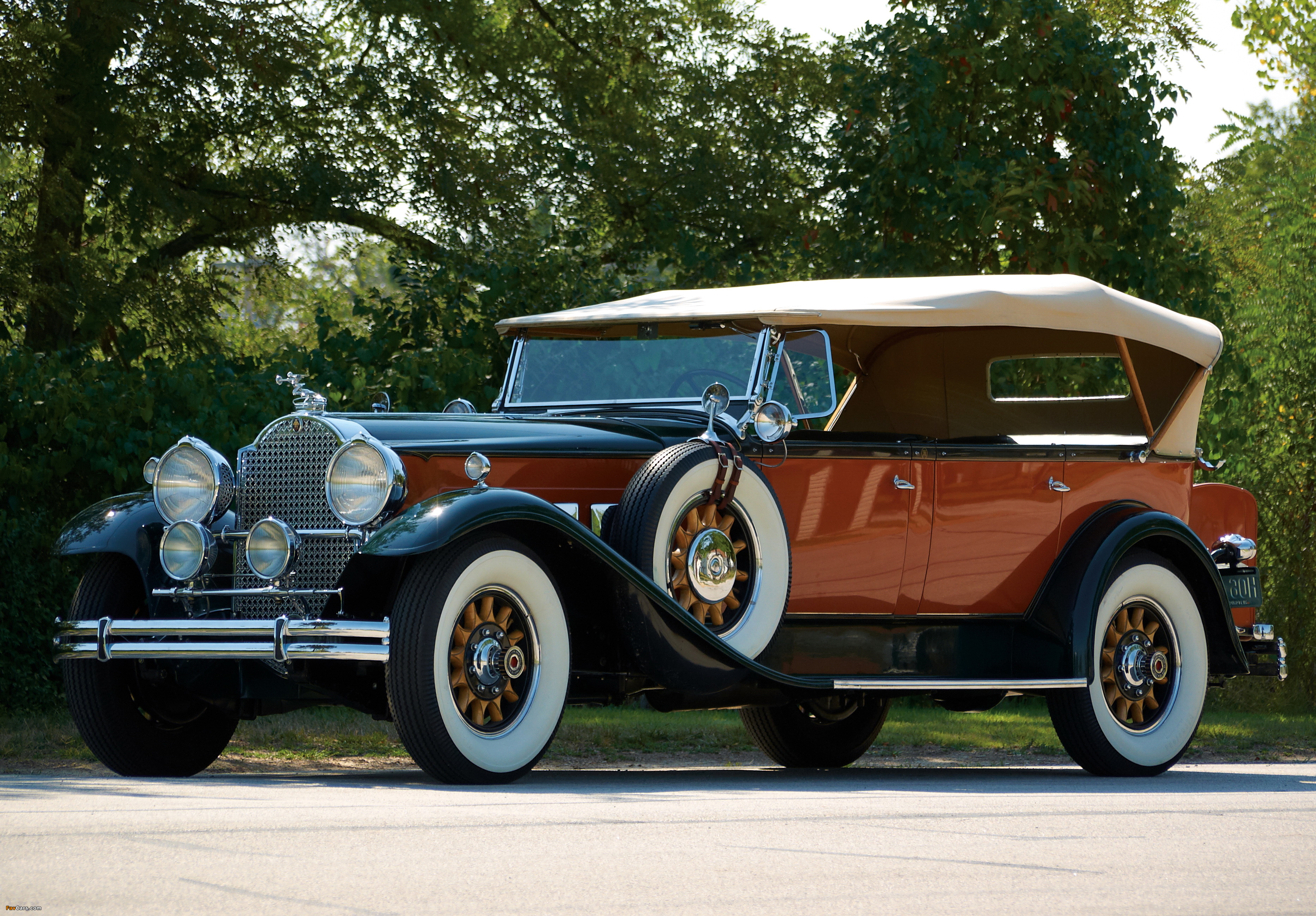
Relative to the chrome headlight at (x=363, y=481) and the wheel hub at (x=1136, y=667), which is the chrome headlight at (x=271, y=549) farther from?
the wheel hub at (x=1136, y=667)

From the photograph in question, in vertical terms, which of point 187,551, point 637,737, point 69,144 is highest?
point 69,144

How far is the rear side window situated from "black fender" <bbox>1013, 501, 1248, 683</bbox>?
15.1ft

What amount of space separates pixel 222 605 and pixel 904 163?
25.9 ft

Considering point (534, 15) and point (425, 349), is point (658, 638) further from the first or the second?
point (534, 15)

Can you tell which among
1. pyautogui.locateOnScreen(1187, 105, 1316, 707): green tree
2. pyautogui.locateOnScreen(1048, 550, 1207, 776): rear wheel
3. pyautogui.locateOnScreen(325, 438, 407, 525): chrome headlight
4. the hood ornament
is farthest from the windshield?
pyautogui.locateOnScreen(1187, 105, 1316, 707): green tree

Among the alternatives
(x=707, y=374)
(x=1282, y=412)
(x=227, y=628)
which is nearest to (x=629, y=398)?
(x=707, y=374)

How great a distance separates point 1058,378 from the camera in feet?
42.9

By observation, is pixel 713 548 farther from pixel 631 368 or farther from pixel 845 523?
pixel 631 368

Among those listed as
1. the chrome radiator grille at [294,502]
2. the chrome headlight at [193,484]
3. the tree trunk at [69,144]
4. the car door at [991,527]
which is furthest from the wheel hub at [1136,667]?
the tree trunk at [69,144]

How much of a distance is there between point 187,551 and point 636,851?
298 centimetres

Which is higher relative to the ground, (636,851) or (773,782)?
(636,851)

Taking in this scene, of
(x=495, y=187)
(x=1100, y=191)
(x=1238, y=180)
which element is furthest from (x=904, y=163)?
(x=1238, y=180)

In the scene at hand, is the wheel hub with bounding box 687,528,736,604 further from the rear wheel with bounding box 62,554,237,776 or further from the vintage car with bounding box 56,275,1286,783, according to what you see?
the rear wheel with bounding box 62,554,237,776

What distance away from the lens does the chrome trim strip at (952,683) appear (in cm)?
720
